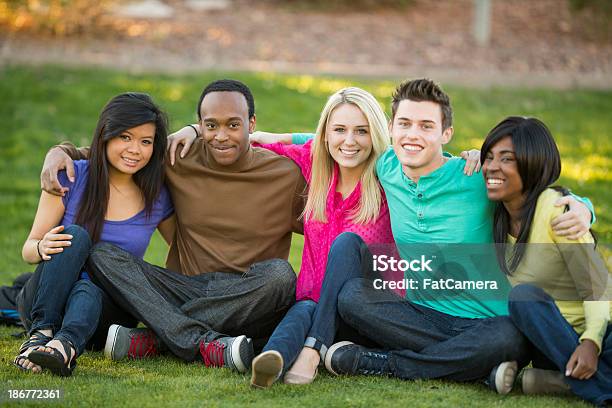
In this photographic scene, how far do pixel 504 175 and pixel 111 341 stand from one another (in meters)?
2.15

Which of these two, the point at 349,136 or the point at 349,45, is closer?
the point at 349,136

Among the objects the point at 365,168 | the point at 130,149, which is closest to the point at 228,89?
the point at 130,149

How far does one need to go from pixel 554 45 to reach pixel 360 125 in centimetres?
966

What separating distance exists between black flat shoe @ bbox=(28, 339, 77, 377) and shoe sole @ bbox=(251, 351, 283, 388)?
0.89 meters

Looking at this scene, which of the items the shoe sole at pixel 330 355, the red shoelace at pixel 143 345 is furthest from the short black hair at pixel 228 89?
the shoe sole at pixel 330 355

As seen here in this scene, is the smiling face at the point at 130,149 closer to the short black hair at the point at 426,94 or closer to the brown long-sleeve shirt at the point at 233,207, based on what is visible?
the brown long-sleeve shirt at the point at 233,207

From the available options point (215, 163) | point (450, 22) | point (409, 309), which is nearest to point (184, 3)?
point (450, 22)

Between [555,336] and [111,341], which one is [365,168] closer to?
[555,336]

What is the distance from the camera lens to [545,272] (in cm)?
409

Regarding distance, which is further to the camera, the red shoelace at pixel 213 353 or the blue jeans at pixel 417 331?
the red shoelace at pixel 213 353

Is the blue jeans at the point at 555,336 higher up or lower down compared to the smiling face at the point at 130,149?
lower down

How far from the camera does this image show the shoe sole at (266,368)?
4.00 meters

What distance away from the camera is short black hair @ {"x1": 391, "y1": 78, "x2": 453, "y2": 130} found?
14.9ft

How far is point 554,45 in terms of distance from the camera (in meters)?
13.5
